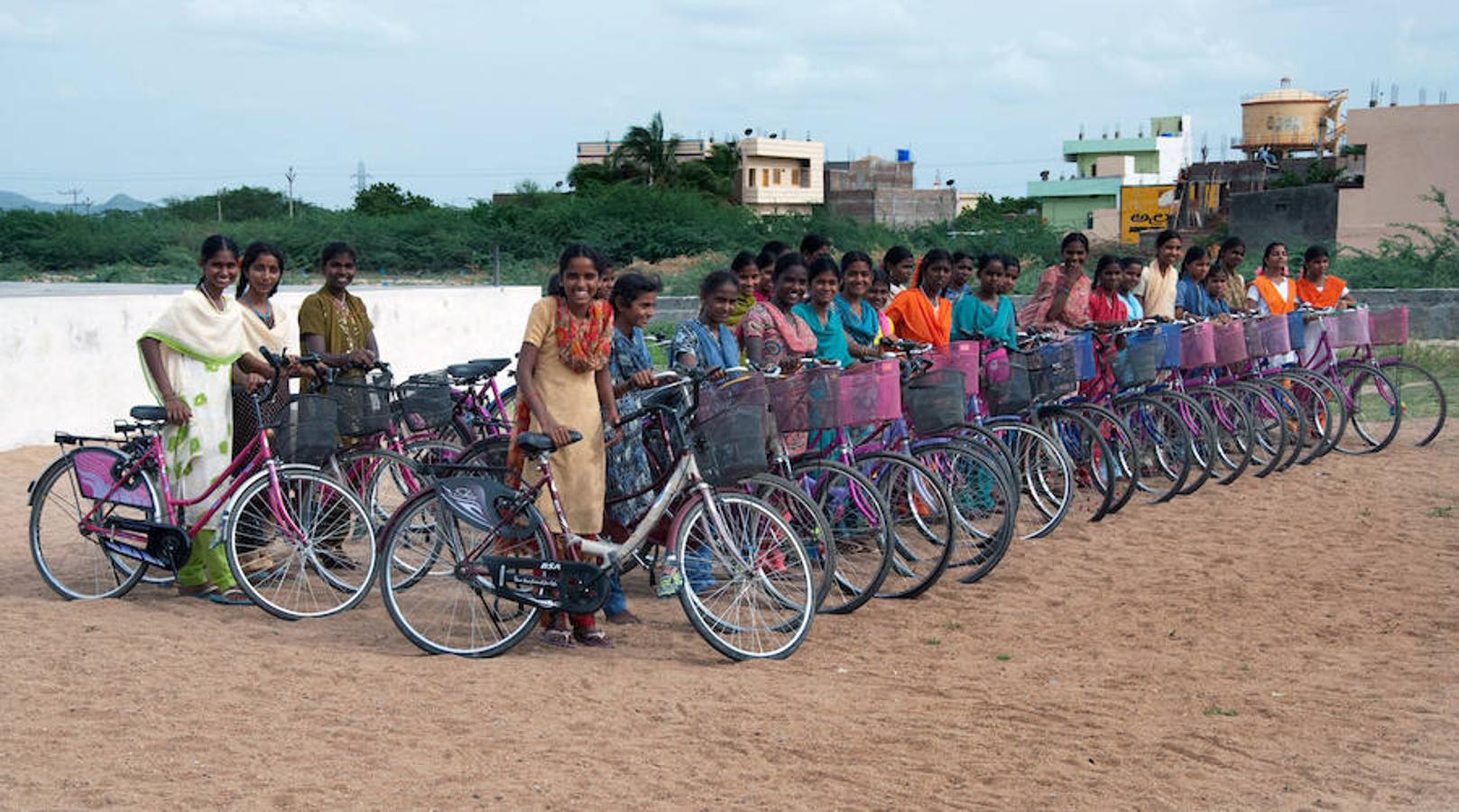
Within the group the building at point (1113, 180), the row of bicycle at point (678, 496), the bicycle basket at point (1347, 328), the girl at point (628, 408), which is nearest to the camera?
the row of bicycle at point (678, 496)

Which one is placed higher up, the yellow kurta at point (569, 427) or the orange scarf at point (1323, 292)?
the orange scarf at point (1323, 292)

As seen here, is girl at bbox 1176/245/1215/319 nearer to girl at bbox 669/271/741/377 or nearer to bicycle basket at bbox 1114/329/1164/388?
A: bicycle basket at bbox 1114/329/1164/388

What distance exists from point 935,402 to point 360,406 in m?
2.87

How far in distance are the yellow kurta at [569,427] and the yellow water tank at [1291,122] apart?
53.0 metres

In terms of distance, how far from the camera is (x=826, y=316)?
8133mm

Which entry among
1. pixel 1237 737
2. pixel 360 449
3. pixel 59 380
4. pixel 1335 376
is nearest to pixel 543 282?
pixel 59 380

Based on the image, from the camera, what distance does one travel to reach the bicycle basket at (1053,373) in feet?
28.2

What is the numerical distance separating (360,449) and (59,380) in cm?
663

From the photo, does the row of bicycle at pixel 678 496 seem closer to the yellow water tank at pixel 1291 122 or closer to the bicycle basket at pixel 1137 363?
the bicycle basket at pixel 1137 363

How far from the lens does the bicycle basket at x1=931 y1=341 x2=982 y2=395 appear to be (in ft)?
26.3

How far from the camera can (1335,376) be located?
1164 centimetres

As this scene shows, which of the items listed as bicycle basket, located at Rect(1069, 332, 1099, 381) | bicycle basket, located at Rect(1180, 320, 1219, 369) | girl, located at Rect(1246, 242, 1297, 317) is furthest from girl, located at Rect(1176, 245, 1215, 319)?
bicycle basket, located at Rect(1069, 332, 1099, 381)

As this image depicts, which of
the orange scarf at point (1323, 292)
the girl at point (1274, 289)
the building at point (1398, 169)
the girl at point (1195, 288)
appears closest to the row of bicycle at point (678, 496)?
the girl at point (1195, 288)

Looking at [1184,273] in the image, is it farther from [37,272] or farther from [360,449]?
[37,272]
